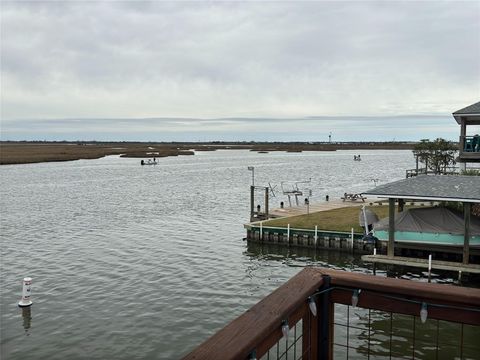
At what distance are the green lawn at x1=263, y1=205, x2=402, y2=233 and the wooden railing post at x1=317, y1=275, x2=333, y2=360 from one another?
2308cm

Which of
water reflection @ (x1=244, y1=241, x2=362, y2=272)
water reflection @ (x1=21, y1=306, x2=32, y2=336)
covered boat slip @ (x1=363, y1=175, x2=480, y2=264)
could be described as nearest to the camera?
water reflection @ (x1=21, y1=306, x2=32, y2=336)

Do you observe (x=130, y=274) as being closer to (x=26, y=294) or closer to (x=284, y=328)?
(x=26, y=294)

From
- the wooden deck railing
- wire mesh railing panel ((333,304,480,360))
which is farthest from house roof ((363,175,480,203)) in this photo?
the wooden deck railing

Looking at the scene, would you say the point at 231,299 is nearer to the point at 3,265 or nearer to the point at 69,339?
the point at 69,339

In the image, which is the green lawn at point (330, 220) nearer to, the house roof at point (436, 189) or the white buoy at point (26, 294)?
the house roof at point (436, 189)

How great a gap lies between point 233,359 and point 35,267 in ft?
77.8

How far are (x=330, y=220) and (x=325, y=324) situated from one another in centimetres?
2622

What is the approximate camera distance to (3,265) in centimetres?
2405

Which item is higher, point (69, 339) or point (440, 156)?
point (440, 156)

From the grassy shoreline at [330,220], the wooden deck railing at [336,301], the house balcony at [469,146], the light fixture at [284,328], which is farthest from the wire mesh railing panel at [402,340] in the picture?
the house balcony at [469,146]

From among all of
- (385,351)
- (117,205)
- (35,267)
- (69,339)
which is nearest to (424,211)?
(385,351)

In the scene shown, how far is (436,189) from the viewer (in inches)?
803

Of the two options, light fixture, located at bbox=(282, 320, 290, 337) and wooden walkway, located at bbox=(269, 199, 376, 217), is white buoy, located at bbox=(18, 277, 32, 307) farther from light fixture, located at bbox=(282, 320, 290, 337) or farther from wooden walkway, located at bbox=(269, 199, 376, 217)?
wooden walkway, located at bbox=(269, 199, 376, 217)

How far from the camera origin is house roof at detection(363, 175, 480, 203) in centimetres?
1936
